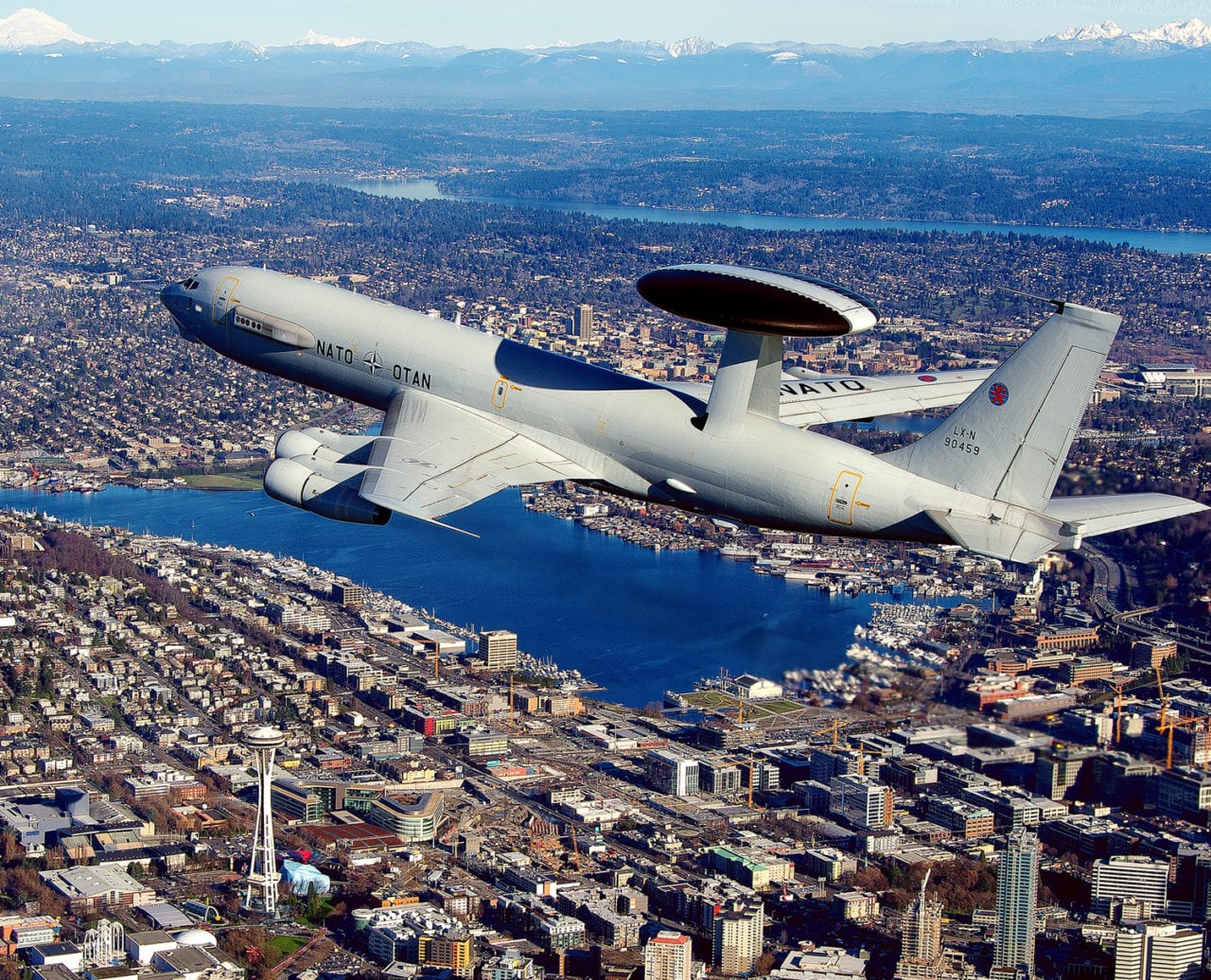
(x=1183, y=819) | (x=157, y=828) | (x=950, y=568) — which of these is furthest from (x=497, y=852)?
(x=950, y=568)

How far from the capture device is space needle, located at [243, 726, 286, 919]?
50250 millimetres

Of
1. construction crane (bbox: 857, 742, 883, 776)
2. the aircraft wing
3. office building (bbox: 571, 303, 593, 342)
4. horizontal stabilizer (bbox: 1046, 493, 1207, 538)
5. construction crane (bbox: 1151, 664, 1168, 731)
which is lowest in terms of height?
construction crane (bbox: 857, 742, 883, 776)

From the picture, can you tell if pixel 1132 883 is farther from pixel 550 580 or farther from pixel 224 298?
pixel 550 580

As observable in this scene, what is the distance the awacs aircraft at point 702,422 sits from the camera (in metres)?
25.3

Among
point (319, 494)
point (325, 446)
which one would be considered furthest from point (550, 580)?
point (319, 494)

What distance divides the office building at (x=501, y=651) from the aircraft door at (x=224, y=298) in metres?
34.8

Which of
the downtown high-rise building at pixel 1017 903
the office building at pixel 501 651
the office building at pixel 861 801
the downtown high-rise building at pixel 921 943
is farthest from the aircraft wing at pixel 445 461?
the office building at pixel 501 651

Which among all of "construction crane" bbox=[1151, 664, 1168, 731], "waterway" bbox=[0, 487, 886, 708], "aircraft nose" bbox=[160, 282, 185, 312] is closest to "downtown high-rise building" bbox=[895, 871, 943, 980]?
"waterway" bbox=[0, 487, 886, 708]

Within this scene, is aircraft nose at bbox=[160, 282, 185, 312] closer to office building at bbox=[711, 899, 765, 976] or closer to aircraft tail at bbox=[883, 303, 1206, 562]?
aircraft tail at bbox=[883, 303, 1206, 562]

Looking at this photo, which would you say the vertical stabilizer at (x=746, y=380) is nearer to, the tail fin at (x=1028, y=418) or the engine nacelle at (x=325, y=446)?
the tail fin at (x=1028, y=418)

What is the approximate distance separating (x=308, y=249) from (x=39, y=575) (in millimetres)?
110197

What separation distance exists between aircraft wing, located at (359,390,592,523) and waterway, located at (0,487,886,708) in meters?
19.1

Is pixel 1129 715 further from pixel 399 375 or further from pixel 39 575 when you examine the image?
pixel 39 575

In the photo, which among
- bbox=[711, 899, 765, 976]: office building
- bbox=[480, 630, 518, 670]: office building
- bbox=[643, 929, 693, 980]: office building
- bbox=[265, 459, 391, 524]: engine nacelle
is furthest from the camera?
bbox=[480, 630, 518, 670]: office building
